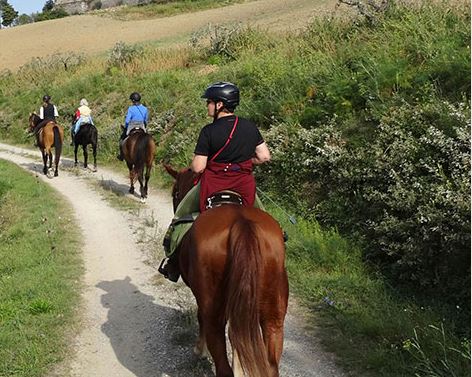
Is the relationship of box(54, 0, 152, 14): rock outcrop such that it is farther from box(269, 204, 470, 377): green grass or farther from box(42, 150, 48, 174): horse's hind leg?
box(269, 204, 470, 377): green grass

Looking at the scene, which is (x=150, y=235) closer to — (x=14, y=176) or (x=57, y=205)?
(x=57, y=205)

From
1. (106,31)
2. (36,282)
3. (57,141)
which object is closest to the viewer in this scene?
(36,282)

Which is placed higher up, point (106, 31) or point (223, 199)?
point (106, 31)

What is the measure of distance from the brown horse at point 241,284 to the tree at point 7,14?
12464 centimetres

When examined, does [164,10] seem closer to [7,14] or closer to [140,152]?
[7,14]

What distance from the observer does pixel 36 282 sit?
23.9 ft

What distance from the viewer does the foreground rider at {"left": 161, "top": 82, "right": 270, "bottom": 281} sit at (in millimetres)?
4457

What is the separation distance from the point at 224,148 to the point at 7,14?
125m

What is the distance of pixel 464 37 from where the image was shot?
9422 mm

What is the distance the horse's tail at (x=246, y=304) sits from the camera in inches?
142

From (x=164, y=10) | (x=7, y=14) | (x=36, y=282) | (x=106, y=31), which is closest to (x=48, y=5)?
(x=7, y=14)

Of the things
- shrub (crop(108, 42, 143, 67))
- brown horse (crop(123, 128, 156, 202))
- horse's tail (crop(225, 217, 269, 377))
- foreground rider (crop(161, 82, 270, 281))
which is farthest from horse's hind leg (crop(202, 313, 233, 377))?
shrub (crop(108, 42, 143, 67))

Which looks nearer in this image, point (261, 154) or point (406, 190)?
point (261, 154)

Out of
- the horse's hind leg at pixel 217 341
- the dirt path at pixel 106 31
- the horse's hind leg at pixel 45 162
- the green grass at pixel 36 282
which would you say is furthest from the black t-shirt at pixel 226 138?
the dirt path at pixel 106 31
